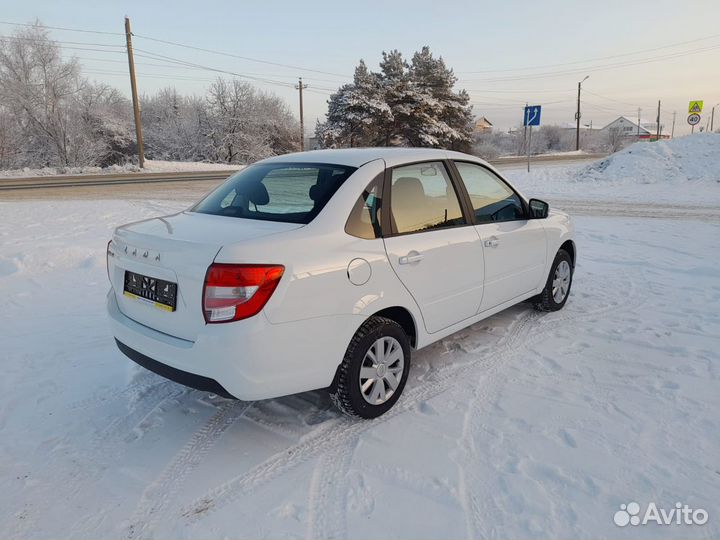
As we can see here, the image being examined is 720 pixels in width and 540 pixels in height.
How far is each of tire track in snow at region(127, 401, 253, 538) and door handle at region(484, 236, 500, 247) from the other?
7.16 ft

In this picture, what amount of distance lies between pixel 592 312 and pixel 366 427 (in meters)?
3.18

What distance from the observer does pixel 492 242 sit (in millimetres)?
4020

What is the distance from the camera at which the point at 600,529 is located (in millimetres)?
2311

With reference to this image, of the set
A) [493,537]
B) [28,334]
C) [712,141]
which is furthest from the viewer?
[712,141]

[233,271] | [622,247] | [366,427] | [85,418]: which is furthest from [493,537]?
[622,247]

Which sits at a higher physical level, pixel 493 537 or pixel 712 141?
pixel 712 141


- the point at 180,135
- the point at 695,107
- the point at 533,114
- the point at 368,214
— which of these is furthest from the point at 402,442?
the point at 180,135

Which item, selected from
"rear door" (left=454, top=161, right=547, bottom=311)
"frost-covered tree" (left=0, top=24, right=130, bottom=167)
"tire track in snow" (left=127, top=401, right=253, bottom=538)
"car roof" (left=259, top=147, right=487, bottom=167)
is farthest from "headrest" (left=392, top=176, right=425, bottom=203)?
"frost-covered tree" (left=0, top=24, right=130, bottom=167)

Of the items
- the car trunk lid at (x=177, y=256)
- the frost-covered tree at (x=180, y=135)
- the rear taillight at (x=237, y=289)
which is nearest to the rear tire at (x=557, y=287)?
the car trunk lid at (x=177, y=256)

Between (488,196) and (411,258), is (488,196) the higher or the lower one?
the higher one

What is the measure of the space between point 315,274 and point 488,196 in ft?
7.05

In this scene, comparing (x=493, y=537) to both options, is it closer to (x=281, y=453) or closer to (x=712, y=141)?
(x=281, y=453)

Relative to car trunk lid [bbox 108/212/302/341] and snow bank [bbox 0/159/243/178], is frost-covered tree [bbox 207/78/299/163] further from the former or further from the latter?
car trunk lid [bbox 108/212/302/341]

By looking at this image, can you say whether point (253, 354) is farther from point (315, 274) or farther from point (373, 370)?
point (373, 370)
